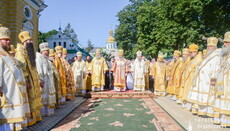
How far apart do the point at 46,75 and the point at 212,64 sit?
497 cm

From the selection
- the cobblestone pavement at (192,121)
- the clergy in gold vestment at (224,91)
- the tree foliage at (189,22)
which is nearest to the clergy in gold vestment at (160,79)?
the cobblestone pavement at (192,121)

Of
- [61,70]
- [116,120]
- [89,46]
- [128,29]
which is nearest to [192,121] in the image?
[116,120]

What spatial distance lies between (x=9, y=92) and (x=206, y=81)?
17.3ft

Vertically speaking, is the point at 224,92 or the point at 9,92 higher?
the point at 9,92

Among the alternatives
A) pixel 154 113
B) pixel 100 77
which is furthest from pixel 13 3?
pixel 154 113

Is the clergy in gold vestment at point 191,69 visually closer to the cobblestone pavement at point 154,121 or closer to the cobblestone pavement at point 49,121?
the cobblestone pavement at point 154,121

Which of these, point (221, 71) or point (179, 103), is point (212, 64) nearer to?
point (221, 71)

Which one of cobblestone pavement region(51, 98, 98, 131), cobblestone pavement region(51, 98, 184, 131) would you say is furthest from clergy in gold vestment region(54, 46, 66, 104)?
cobblestone pavement region(51, 98, 184, 131)

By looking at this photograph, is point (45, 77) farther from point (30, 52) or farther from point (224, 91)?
point (224, 91)

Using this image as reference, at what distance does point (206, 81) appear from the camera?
20.4ft

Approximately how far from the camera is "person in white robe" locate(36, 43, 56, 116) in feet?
19.9

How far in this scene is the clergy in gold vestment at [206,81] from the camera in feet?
19.7

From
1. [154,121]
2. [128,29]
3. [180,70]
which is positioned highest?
[128,29]

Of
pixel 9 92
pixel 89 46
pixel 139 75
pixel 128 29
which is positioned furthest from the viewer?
pixel 89 46
